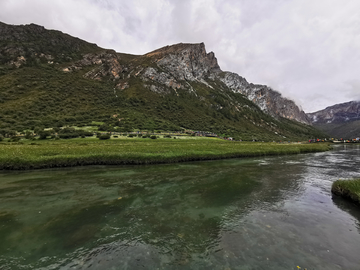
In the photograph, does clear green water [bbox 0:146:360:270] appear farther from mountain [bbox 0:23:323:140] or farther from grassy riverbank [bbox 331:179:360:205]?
mountain [bbox 0:23:323:140]

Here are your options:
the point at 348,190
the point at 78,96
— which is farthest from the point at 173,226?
the point at 78,96

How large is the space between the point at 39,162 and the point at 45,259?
Answer: 25.8 m

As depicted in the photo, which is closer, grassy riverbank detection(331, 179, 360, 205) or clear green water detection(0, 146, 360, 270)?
clear green water detection(0, 146, 360, 270)

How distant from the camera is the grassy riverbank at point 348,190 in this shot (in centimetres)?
1643

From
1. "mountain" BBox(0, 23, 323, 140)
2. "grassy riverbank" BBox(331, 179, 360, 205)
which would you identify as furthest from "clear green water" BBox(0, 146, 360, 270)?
"mountain" BBox(0, 23, 323, 140)

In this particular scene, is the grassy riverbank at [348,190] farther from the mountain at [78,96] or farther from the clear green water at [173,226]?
the mountain at [78,96]

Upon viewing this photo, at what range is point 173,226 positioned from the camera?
1166 centimetres

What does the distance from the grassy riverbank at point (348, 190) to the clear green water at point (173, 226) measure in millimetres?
965

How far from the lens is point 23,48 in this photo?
17675 cm

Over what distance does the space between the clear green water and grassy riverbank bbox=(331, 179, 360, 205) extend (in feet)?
3.17

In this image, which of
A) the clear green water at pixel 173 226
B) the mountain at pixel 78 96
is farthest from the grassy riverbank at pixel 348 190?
the mountain at pixel 78 96

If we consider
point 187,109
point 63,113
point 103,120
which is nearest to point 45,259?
point 103,120

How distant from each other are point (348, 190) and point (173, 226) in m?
18.3

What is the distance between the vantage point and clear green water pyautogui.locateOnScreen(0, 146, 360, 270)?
8586mm
